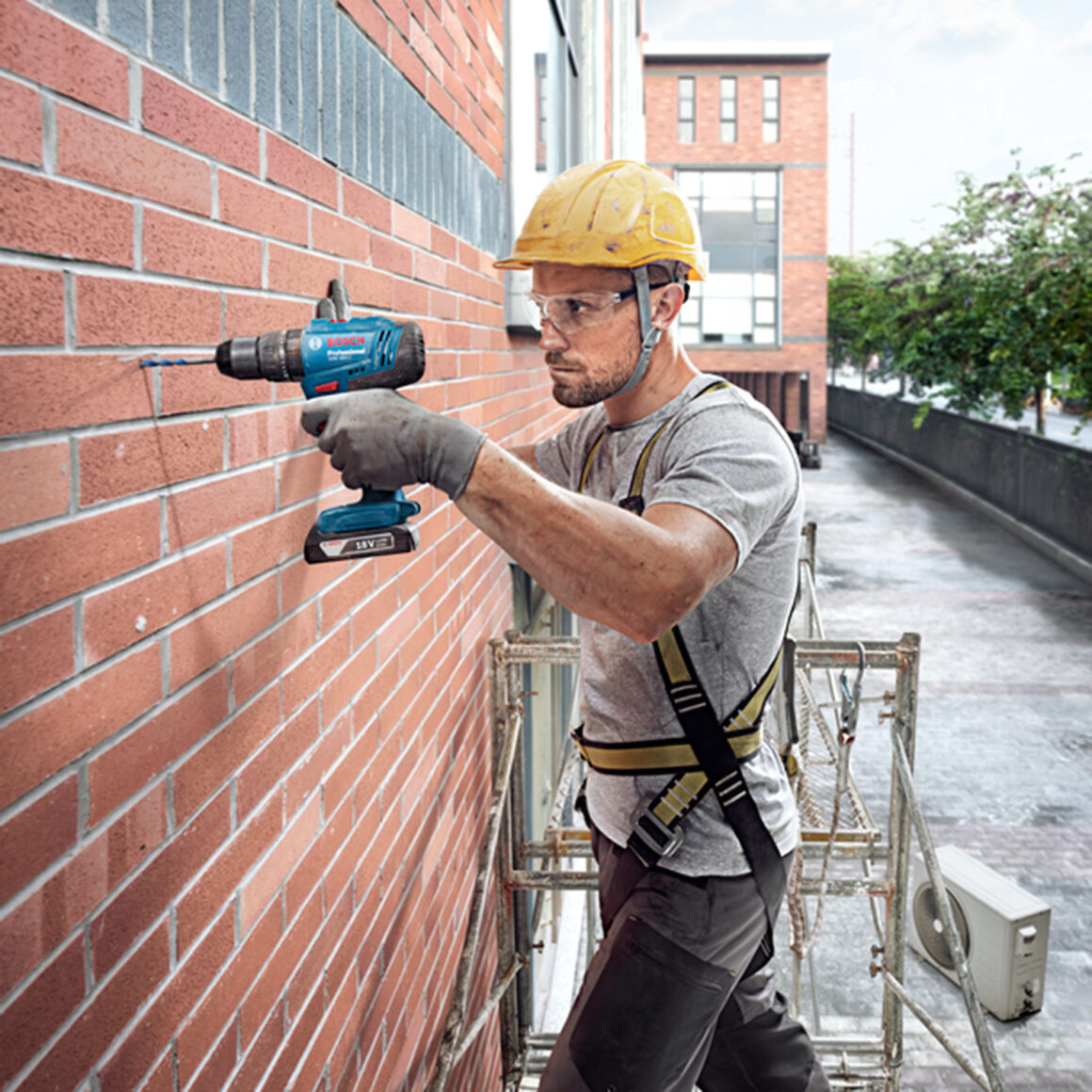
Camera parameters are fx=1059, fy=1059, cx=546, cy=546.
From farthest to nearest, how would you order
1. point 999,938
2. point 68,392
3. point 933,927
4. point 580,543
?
point 933,927 → point 999,938 → point 580,543 → point 68,392

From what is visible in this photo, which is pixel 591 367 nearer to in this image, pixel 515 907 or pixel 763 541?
pixel 763 541

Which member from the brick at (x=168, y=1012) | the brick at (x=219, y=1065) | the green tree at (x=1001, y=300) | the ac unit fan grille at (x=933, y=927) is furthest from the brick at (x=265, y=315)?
the green tree at (x=1001, y=300)

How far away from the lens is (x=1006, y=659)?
13383 mm

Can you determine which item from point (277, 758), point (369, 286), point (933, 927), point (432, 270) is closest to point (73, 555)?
point (277, 758)

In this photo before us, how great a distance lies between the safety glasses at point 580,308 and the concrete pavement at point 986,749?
5104mm

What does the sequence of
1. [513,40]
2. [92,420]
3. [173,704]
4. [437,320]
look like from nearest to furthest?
[92,420]
[173,704]
[437,320]
[513,40]

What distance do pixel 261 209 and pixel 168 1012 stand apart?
140cm

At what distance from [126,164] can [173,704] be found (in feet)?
2.65

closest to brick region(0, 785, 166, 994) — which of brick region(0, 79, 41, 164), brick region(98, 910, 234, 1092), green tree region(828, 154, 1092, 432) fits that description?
brick region(98, 910, 234, 1092)

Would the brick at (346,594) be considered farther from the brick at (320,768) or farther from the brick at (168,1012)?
the brick at (168,1012)

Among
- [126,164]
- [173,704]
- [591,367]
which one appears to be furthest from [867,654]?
[126,164]

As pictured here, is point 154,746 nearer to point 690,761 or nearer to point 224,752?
point 224,752

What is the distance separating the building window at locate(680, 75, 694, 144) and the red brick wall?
139 feet

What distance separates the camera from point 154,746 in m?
1.61
